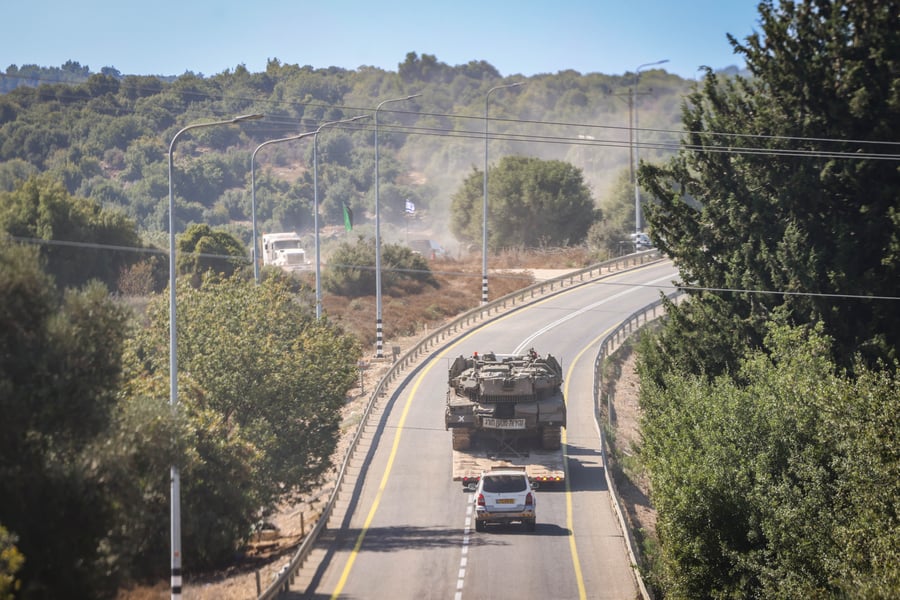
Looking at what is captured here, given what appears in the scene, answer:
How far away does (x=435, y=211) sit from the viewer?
152 metres

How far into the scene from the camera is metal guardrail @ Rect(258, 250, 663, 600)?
25.1 metres

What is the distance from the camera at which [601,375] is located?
50.3 meters

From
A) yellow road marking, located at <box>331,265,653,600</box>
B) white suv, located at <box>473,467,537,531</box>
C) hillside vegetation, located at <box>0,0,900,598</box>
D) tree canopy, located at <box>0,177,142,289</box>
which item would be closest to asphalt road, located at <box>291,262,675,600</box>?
yellow road marking, located at <box>331,265,653,600</box>

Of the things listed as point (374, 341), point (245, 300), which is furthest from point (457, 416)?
point (374, 341)

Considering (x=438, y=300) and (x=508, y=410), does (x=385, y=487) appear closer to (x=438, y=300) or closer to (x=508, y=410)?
(x=508, y=410)

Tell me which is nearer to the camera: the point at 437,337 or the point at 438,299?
the point at 437,337

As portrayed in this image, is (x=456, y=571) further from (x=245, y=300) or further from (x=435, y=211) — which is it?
(x=435, y=211)

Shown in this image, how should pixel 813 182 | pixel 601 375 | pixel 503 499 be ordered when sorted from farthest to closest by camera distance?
pixel 601 375
pixel 813 182
pixel 503 499

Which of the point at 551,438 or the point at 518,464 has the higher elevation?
the point at 551,438

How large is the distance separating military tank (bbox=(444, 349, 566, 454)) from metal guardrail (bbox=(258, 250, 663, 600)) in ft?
14.1

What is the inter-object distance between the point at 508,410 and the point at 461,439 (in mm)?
1922

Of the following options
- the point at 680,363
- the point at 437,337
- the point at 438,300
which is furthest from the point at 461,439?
the point at 438,300

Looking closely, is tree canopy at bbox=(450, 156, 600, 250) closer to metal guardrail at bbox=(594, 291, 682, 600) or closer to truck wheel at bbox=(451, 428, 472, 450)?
metal guardrail at bbox=(594, 291, 682, 600)

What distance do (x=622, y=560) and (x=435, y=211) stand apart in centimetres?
12726
